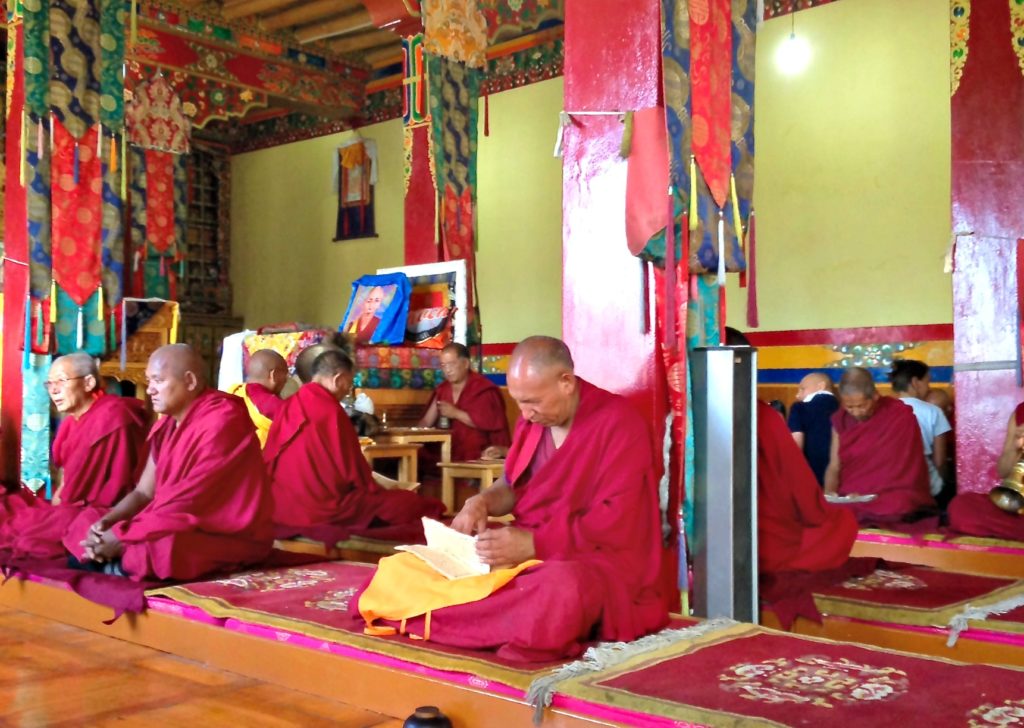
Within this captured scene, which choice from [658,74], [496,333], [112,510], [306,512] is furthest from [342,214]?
[658,74]

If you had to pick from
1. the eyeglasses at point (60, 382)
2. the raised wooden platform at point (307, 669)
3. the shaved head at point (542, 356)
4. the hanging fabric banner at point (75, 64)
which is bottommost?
the raised wooden platform at point (307, 669)

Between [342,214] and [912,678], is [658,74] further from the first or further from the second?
[342,214]

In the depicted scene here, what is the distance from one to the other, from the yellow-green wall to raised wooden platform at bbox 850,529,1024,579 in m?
3.39

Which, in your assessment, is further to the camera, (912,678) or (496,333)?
(496,333)

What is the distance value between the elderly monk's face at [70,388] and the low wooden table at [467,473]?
246cm

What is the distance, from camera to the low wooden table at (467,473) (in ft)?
22.6

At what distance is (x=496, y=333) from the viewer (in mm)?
11586

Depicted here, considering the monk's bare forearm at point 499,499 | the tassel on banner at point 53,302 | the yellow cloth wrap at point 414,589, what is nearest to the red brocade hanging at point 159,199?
the tassel on banner at point 53,302

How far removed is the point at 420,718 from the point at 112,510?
2.28 m

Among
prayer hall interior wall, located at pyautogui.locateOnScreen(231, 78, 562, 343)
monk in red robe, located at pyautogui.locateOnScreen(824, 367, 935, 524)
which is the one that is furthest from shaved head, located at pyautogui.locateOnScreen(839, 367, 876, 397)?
prayer hall interior wall, located at pyautogui.locateOnScreen(231, 78, 562, 343)

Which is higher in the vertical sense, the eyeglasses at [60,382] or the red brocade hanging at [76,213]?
the red brocade hanging at [76,213]

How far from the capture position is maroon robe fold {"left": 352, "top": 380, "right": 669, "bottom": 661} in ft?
9.75

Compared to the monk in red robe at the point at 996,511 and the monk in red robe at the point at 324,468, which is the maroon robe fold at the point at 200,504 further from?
the monk in red robe at the point at 996,511

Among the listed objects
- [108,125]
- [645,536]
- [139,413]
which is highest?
[108,125]
